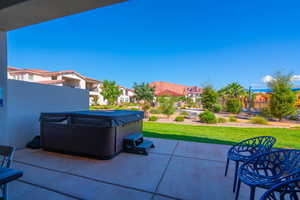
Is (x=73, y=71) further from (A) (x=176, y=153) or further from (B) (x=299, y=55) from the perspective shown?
(B) (x=299, y=55)

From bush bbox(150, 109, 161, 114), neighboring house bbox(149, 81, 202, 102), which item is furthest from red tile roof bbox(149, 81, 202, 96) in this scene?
bush bbox(150, 109, 161, 114)

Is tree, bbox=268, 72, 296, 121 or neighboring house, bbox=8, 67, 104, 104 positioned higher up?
neighboring house, bbox=8, 67, 104, 104

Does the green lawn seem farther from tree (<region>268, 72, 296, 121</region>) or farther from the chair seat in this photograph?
the chair seat

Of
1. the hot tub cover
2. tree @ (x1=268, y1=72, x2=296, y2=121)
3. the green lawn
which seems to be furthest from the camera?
tree @ (x1=268, y1=72, x2=296, y2=121)

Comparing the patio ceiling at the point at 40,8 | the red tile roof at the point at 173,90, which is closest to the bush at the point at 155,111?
the red tile roof at the point at 173,90

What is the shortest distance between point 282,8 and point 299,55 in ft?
19.0

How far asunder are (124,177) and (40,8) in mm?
2885

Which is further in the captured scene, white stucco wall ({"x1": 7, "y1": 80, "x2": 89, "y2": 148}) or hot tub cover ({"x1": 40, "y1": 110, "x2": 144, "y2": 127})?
white stucco wall ({"x1": 7, "y1": 80, "x2": 89, "y2": 148})

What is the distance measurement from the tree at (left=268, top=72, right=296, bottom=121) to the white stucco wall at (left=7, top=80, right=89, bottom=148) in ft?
46.0

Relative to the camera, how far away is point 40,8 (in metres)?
1.85

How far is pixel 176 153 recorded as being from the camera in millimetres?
3570

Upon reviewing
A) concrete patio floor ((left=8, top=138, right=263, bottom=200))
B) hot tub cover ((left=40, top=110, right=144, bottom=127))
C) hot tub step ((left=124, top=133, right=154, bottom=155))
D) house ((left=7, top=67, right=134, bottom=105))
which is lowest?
concrete patio floor ((left=8, top=138, right=263, bottom=200))

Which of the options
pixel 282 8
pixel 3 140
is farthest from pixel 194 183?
pixel 282 8

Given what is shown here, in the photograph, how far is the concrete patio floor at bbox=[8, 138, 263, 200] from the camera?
1901 millimetres
